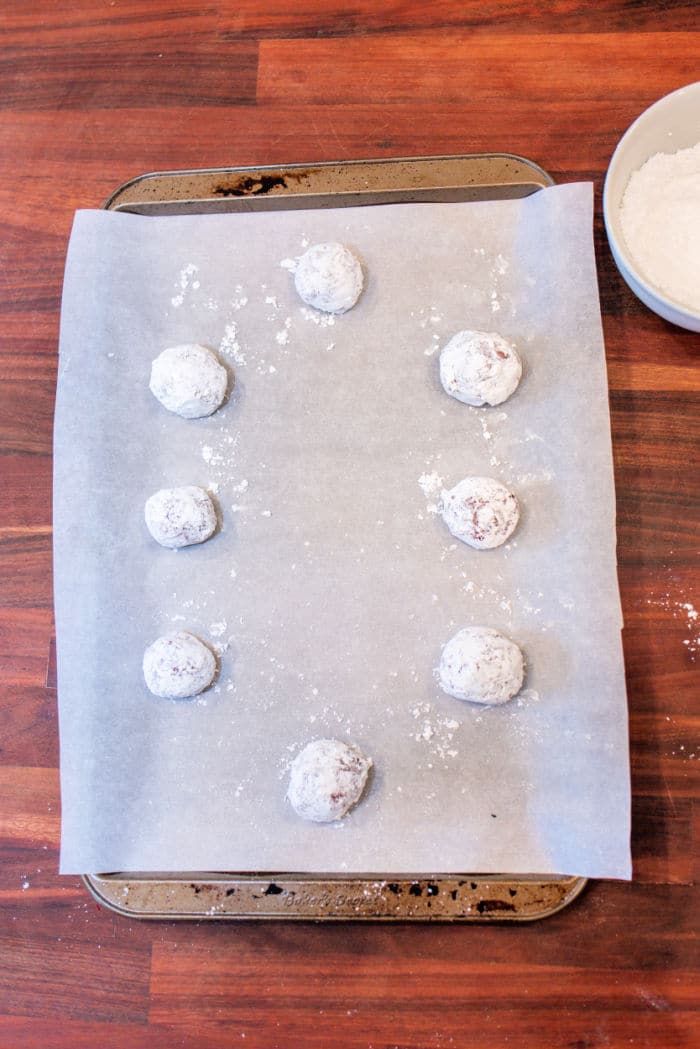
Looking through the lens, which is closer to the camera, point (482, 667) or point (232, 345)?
point (482, 667)

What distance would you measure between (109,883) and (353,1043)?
0.41 m

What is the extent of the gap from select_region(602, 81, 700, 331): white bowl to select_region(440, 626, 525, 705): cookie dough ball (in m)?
0.51

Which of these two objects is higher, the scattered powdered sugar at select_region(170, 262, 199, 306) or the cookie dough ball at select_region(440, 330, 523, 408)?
the scattered powdered sugar at select_region(170, 262, 199, 306)

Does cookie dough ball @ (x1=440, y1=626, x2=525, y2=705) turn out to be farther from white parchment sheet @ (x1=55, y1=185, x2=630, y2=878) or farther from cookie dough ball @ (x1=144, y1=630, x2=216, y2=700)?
cookie dough ball @ (x1=144, y1=630, x2=216, y2=700)

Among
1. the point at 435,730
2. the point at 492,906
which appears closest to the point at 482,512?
the point at 435,730

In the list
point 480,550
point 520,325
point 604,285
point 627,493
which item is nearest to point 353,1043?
point 480,550

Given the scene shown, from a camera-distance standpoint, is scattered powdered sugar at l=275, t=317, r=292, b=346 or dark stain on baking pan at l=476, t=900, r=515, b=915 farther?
scattered powdered sugar at l=275, t=317, r=292, b=346

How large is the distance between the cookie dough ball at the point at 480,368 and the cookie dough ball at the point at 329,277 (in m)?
0.17

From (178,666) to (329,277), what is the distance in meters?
0.59

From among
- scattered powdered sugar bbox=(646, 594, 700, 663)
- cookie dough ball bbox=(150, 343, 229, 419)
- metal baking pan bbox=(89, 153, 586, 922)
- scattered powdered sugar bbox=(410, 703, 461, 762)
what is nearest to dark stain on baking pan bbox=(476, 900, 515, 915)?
metal baking pan bbox=(89, 153, 586, 922)

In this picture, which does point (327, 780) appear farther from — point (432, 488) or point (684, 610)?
point (684, 610)

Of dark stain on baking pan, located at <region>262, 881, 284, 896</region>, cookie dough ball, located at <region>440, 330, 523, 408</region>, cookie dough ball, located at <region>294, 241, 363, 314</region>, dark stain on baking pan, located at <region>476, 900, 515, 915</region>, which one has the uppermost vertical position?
cookie dough ball, located at <region>294, 241, 363, 314</region>

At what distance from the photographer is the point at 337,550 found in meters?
1.10

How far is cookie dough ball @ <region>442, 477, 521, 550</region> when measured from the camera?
1.03 m
